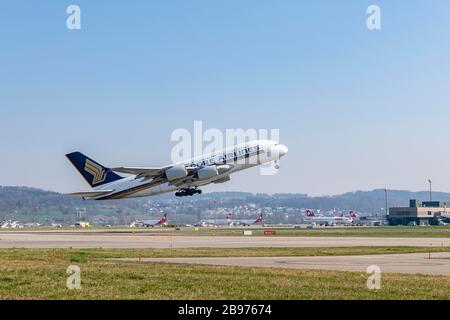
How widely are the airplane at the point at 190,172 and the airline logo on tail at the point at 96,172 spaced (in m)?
1.30

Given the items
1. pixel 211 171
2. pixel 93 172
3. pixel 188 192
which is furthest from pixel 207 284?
pixel 93 172

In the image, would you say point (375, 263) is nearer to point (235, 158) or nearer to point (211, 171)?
point (211, 171)

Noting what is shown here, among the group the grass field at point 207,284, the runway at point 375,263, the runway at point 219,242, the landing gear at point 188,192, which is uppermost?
the landing gear at point 188,192

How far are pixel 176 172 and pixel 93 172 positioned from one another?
54.2 feet

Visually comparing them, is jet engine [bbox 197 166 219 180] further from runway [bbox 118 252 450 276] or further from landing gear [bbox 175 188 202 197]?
runway [bbox 118 252 450 276]

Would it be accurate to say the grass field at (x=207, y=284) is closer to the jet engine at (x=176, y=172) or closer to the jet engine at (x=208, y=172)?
the jet engine at (x=208, y=172)

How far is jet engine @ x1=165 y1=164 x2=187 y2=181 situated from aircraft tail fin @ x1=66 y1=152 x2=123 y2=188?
12013mm

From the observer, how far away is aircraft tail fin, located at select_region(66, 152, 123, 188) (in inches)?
3844

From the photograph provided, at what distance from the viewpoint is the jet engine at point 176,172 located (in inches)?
3440

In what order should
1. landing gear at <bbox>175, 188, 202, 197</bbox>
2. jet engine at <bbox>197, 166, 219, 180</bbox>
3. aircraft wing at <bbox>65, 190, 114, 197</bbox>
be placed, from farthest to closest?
1. aircraft wing at <bbox>65, 190, 114, 197</bbox>
2. landing gear at <bbox>175, 188, 202, 197</bbox>
3. jet engine at <bbox>197, 166, 219, 180</bbox>

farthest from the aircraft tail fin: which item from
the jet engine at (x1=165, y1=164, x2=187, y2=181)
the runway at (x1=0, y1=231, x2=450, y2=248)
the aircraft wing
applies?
the runway at (x1=0, y1=231, x2=450, y2=248)

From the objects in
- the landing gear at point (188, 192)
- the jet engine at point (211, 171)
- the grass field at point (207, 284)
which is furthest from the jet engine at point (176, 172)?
the grass field at point (207, 284)

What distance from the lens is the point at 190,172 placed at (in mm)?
88125
